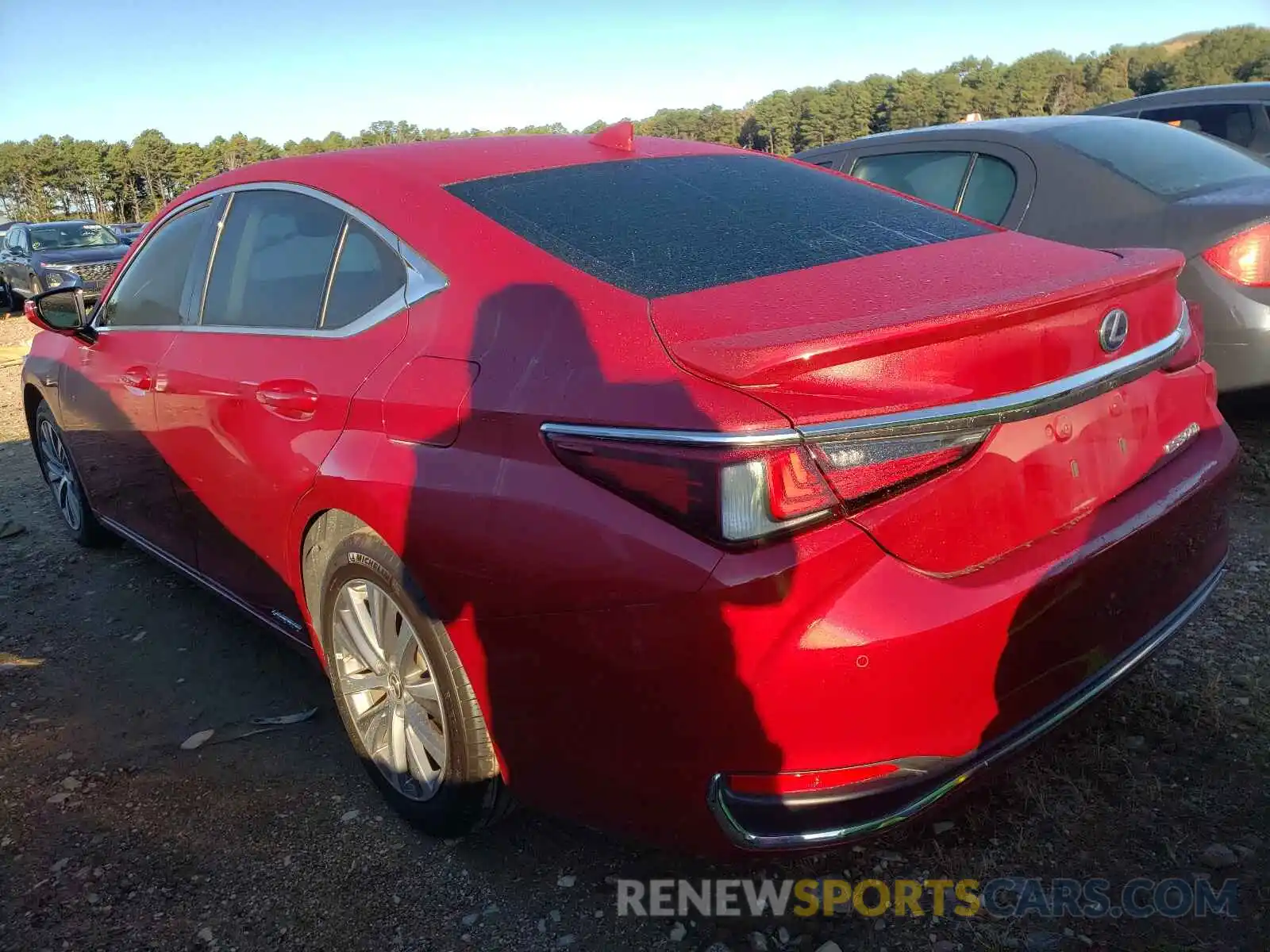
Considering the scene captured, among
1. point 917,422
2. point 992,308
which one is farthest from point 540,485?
point 992,308

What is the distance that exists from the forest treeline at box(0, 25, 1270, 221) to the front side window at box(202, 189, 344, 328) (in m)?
43.2

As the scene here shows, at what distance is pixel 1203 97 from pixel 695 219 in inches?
279

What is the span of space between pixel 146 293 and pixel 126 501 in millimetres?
869

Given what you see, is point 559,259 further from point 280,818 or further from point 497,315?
point 280,818

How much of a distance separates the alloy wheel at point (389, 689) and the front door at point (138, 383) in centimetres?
117

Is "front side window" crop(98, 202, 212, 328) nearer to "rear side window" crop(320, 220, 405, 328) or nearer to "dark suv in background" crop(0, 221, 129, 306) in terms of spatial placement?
"rear side window" crop(320, 220, 405, 328)

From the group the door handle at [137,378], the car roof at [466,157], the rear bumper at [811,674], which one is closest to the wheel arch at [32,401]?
the door handle at [137,378]

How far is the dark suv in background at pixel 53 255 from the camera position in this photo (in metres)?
15.2

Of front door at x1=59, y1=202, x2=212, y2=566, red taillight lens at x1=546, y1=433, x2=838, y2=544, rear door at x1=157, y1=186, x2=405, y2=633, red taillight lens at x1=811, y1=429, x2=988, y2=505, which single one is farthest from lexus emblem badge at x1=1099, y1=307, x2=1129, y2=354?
front door at x1=59, y1=202, x2=212, y2=566

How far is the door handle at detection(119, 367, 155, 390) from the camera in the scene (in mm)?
3350

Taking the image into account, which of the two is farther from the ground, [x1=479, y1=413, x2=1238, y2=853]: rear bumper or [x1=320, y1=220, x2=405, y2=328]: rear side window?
[x1=320, y1=220, x2=405, y2=328]: rear side window

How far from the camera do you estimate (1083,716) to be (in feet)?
6.73

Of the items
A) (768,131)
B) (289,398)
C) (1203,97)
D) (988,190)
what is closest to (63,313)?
(289,398)

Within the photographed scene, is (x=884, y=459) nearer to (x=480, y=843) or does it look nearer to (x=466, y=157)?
(x=480, y=843)
